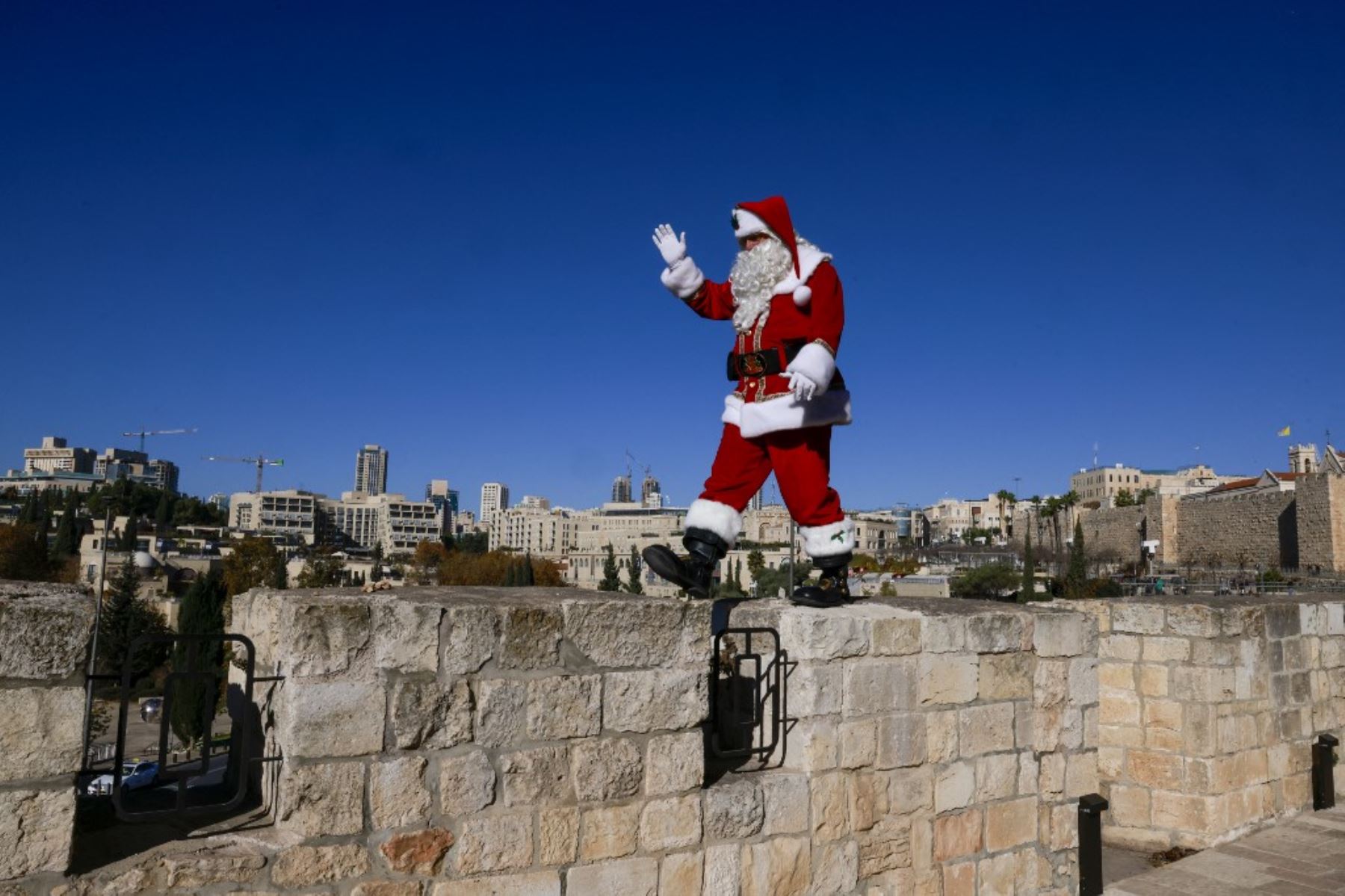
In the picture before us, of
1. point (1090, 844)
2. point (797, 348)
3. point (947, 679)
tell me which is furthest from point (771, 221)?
point (1090, 844)

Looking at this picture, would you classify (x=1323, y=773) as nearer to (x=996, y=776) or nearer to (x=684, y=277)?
(x=996, y=776)

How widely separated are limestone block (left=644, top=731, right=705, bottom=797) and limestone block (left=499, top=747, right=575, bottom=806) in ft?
1.00

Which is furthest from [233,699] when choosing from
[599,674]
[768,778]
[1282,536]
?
[1282,536]

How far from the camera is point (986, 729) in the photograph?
4.28m

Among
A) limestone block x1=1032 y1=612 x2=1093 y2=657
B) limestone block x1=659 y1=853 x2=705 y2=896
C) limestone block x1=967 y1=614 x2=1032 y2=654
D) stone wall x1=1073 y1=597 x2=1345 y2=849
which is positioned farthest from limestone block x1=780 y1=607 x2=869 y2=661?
stone wall x1=1073 y1=597 x2=1345 y2=849

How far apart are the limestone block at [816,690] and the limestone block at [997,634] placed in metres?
0.78

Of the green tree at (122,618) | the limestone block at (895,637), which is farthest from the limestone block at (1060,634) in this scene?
the green tree at (122,618)

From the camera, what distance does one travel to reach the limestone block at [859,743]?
12.5ft

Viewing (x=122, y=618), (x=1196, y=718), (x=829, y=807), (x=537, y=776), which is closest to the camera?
(x=537, y=776)

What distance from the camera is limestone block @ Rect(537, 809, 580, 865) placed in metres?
3.03

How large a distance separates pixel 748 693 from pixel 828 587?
0.59 m

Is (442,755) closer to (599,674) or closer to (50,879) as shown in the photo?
(599,674)

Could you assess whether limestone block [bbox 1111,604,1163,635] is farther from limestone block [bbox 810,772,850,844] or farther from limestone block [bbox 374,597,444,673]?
limestone block [bbox 374,597,444,673]

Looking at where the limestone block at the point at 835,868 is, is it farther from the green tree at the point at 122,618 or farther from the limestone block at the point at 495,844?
the green tree at the point at 122,618
